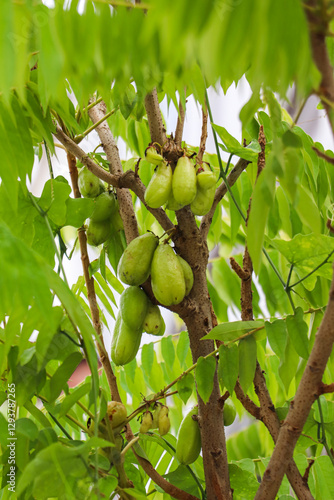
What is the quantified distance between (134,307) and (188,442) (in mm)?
181

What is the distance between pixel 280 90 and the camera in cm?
28

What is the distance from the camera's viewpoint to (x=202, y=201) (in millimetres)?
636

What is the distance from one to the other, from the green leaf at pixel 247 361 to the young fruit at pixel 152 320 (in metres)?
0.14

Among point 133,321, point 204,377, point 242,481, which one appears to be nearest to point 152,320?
point 133,321

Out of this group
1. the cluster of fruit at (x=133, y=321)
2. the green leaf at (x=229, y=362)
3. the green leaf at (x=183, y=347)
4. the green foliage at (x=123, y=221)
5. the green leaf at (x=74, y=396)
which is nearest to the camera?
the green foliage at (x=123, y=221)

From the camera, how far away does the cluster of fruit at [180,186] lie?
608 mm

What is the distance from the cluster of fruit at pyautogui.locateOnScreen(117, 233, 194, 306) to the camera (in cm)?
61

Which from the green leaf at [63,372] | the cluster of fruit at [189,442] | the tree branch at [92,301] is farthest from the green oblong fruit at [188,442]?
the green leaf at [63,372]

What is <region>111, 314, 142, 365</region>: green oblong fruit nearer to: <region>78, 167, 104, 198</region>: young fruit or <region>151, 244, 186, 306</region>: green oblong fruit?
<region>151, 244, 186, 306</region>: green oblong fruit

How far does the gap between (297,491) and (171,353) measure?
0.36 m

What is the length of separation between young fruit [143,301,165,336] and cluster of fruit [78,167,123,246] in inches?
5.2

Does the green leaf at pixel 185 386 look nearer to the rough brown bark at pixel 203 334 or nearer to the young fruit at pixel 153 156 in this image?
the rough brown bark at pixel 203 334

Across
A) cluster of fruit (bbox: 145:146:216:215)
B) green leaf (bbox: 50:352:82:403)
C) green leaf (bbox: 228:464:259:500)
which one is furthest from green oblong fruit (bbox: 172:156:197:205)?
green leaf (bbox: 228:464:259:500)

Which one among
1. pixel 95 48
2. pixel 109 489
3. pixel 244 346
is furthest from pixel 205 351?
pixel 95 48
